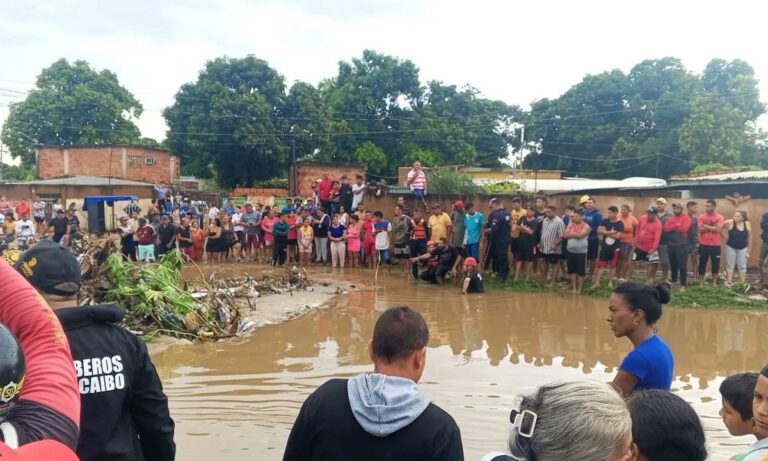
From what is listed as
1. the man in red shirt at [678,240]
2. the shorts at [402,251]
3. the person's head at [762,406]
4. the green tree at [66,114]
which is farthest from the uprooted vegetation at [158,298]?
the green tree at [66,114]

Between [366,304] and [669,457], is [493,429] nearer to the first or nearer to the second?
[669,457]

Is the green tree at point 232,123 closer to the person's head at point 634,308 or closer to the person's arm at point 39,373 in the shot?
the person's head at point 634,308

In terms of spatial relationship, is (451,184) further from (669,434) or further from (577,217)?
(669,434)

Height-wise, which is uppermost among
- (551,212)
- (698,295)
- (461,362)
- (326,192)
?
(326,192)

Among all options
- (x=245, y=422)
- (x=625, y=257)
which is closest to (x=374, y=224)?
(x=625, y=257)

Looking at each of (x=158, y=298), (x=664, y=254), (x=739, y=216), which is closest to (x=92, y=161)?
(x=158, y=298)

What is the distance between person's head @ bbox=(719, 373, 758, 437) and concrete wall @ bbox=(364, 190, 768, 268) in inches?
478

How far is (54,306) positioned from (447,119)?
43.6m

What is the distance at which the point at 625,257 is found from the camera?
12.9 m

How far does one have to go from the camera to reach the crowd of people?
191 cm

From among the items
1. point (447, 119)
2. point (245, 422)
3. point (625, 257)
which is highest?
point (447, 119)

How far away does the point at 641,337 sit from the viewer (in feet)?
12.2

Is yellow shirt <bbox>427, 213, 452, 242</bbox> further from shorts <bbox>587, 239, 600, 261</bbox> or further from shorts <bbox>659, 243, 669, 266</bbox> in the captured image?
shorts <bbox>659, 243, 669, 266</bbox>

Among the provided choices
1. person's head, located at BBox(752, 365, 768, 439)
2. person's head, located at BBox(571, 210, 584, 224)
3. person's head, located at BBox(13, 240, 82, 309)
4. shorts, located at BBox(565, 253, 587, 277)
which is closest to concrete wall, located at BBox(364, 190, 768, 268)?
person's head, located at BBox(571, 210, 584, 224)
